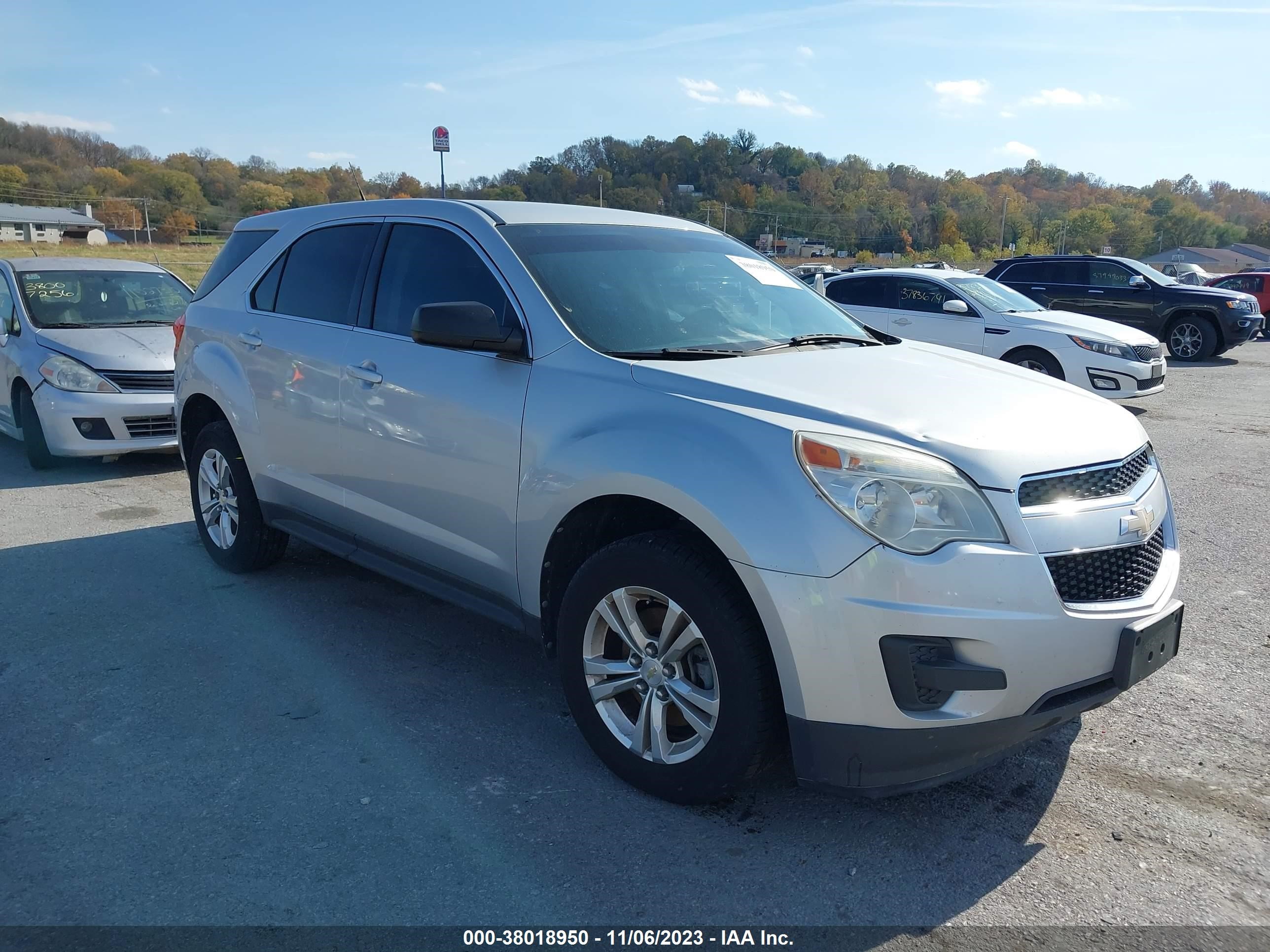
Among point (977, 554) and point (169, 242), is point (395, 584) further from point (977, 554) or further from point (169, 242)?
point (169, 242)

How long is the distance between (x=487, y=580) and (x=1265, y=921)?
2.59 m

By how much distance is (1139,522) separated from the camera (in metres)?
2.85

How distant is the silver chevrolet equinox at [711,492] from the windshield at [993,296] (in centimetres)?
784

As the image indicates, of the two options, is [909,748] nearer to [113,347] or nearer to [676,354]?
[676,354]

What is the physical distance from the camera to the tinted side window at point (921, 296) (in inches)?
463

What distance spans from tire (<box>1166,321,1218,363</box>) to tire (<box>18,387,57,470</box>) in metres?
17.0

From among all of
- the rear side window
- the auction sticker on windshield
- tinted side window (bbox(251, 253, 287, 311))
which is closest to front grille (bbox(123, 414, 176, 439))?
the rear side window

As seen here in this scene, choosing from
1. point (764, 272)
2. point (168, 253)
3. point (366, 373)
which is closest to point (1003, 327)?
point (764, 272)

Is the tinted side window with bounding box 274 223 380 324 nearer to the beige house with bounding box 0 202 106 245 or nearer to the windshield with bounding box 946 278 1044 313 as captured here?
the windshield with bounding box 946 278 1044 313

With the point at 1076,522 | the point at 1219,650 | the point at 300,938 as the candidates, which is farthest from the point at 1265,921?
the point at 300,938

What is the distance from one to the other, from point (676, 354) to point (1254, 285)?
23.7 metres

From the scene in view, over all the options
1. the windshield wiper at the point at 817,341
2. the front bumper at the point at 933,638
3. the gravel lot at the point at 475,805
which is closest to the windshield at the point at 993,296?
the gravel lot at the point at 475,805

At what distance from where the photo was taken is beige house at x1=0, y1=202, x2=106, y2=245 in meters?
76.3

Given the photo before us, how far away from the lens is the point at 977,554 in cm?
253
